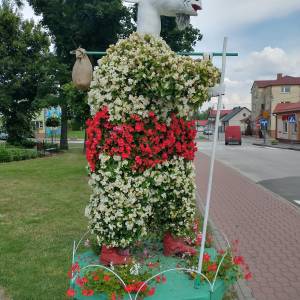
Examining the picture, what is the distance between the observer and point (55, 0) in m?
22.5

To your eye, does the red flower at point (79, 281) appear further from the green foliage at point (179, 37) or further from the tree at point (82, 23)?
the tree at point (82, 23)

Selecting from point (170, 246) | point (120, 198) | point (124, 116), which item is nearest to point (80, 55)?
point (124, 116)

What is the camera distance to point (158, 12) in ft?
12.7

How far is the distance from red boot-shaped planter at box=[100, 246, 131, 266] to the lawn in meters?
0.95

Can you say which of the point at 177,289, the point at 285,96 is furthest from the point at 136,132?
the point at 285,96

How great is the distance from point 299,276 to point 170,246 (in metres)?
1.96

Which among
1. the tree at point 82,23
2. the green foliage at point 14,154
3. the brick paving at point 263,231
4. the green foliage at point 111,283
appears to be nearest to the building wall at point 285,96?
the tree at point 82,23

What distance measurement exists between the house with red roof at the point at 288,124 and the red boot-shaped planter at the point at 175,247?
129 feet

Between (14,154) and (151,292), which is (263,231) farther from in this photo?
(14,154)

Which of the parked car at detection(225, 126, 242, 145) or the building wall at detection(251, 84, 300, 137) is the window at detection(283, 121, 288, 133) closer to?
the parked car at detection(225, 126, 242, 145)

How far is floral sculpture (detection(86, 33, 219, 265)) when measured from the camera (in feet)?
10.5

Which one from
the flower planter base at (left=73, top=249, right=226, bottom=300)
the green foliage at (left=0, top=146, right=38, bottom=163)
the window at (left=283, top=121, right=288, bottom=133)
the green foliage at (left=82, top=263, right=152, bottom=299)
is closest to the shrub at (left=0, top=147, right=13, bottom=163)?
the green foliage at (left=0, top=146, right=38, bottom=163)

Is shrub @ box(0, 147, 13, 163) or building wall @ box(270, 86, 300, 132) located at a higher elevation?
building wall @ box(270, 86, 300, 132)

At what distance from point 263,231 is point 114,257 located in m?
4.20
